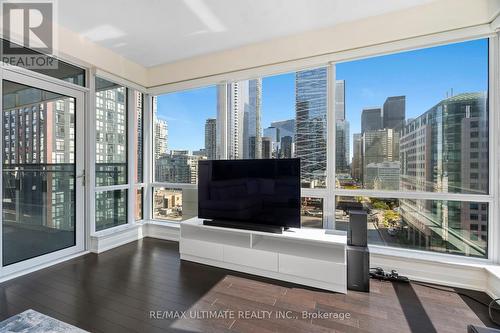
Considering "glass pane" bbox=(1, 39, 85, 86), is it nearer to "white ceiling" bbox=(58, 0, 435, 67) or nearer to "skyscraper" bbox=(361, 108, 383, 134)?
"white ceiling" bbox=(58, 0, 435, 67)

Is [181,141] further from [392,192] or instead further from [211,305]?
[392,192]

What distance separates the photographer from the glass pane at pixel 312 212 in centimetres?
298

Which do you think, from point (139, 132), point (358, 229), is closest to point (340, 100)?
point (358, 229)

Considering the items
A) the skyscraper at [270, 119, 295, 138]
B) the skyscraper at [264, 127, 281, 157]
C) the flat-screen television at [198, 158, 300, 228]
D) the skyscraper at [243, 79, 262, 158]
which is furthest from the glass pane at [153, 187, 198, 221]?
the skyscraper at [270, 119, 295, 138]

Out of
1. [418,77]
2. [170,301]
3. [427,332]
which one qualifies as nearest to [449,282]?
[427,332]

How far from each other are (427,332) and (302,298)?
89 cm

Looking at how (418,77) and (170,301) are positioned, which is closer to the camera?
(170,301)

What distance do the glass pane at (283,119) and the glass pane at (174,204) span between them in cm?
97

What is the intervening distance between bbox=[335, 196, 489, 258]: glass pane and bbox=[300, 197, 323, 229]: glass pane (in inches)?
7.7

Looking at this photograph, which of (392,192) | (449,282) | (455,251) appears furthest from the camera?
(392,192)

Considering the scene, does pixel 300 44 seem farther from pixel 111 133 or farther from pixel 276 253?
pixel 111 133

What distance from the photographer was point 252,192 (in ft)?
9.19

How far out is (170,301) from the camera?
6.86ft

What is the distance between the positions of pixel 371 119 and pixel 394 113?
234mm
